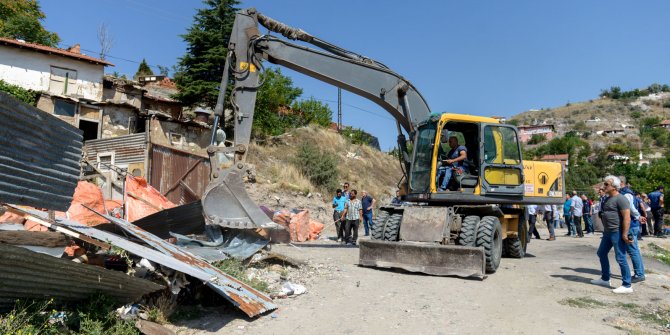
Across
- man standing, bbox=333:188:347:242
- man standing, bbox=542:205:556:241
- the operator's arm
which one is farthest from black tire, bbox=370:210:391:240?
man standing, bbox=542:205:556:241

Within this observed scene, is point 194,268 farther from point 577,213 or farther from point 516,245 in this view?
point 577,213

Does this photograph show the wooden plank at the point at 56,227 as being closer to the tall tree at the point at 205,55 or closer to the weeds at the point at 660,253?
the weeds at the point at 660,253

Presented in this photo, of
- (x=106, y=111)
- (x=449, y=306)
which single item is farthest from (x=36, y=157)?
(x=106, y=111)

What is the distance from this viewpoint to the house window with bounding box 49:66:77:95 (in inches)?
1075

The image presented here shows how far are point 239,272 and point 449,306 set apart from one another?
9.60 ft

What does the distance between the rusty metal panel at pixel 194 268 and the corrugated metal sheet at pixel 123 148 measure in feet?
43.5

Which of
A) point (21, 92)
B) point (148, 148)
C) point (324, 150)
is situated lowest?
point (148, 148)

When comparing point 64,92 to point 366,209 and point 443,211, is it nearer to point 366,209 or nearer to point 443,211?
point 366,209

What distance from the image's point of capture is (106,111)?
25344 mm

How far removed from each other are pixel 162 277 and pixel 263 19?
5.59m

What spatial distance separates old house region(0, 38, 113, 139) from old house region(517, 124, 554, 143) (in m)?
91.0

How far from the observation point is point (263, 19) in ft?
30.9

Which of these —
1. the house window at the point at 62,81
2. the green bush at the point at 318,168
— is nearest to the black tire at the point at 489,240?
the green bush at the point at 318,168

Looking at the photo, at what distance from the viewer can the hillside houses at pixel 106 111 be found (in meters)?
18.7
